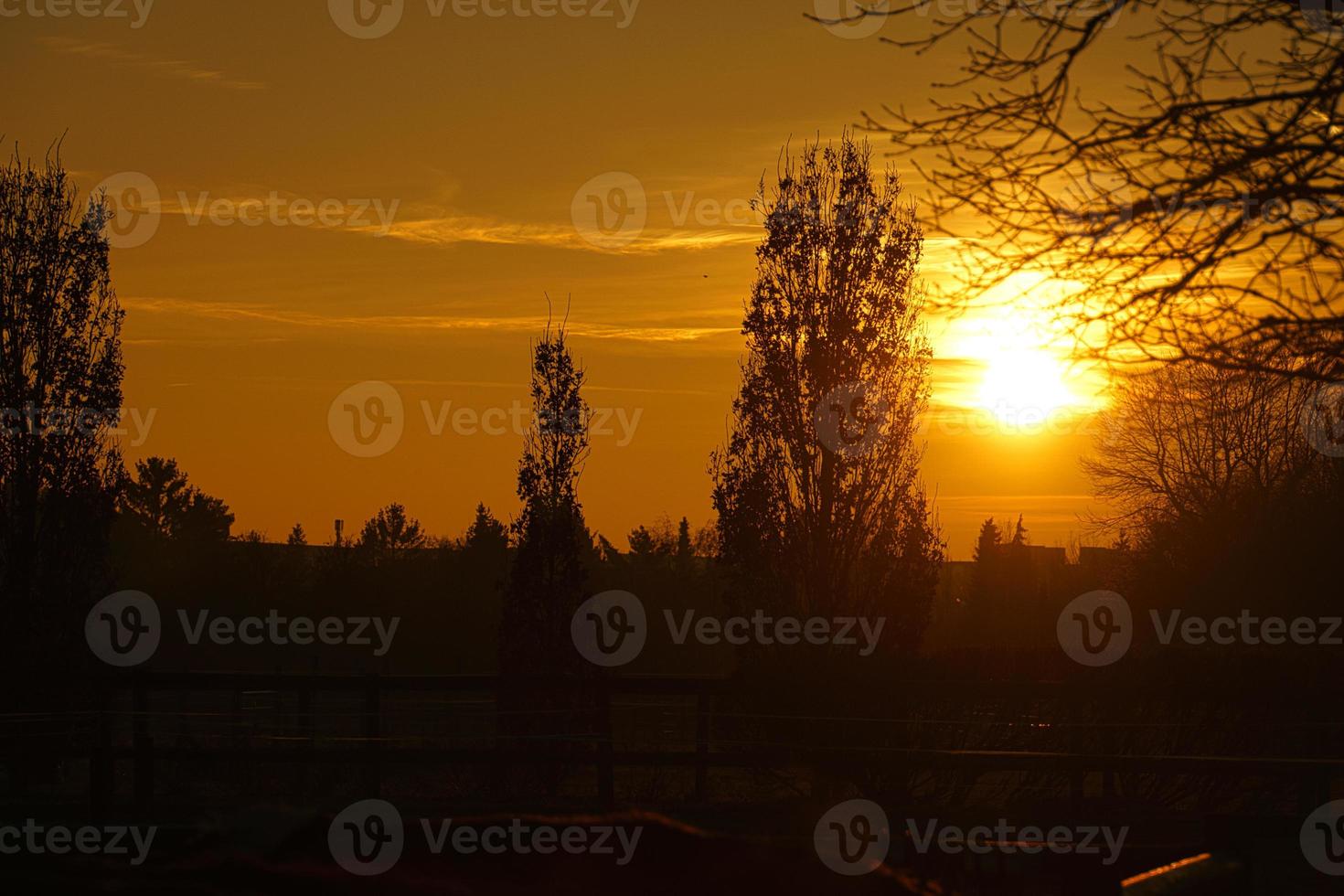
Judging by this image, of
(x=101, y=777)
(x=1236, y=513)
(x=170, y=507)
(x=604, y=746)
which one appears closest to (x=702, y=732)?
(x=604, y=746)

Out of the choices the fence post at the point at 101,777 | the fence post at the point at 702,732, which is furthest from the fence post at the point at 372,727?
the fence post at the point at 702,732

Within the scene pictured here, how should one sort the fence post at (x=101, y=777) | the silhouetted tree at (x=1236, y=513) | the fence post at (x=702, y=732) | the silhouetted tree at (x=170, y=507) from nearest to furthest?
1. the fence post at (x=101, y=777)
2. the fence post at (x=702, y=732)
3. the silhouetted tree at (x=1236, y=513)
4. the silhouetted tree at (x=170, y=507)

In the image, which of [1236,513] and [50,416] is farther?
[1236,513]

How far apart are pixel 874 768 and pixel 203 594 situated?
48329 mm

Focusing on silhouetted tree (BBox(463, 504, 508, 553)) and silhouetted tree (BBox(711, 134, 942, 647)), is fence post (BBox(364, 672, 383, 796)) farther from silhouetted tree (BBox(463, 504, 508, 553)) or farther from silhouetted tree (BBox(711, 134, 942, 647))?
silhouetted tree (BBox(463, 504, 508, 553))

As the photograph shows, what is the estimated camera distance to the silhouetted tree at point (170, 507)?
255 ft

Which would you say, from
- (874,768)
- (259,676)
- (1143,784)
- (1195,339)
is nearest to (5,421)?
(259,676)

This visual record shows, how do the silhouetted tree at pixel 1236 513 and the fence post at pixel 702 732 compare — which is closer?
the fence post at pixel 702 732

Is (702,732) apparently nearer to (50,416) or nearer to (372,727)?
(372,727)

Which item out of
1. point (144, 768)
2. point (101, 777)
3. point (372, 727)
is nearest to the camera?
point (101, 777)

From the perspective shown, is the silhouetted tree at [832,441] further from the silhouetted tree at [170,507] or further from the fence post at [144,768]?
the silhouetted tree at [170,507]

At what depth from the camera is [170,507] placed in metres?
84.1

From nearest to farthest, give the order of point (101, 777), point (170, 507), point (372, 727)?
point (101, 777) < point (372, 727) < point (170, 507)

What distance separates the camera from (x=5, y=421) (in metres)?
20.8
